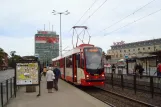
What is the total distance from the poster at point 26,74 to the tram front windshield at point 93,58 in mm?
5934

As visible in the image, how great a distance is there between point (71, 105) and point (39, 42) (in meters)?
111

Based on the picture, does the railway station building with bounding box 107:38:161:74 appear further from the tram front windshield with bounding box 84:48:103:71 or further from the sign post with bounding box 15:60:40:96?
the sign post with bounding box 15:60:40:96

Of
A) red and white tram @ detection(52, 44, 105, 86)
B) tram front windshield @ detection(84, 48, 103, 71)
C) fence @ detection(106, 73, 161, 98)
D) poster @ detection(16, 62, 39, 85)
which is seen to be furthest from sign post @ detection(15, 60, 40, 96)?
fence @ detection(106, 73, 161, 98)

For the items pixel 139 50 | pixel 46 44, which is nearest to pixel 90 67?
pixel 139 50

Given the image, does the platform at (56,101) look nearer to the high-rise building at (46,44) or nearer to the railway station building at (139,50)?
the railway station building at (139,50)

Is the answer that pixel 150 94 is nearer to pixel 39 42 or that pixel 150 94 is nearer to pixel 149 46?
pixel 149 46

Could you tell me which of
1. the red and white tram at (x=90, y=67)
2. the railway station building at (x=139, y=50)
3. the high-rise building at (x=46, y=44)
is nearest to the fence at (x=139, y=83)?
the red and white tram at (x=90, y=67)

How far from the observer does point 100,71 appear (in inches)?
894

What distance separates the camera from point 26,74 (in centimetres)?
1723

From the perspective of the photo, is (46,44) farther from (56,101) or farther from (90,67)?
(56,101)

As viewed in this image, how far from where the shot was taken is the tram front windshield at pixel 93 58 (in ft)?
74.0

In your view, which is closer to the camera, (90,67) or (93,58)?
(90,67)

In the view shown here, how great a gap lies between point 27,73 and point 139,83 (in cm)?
757

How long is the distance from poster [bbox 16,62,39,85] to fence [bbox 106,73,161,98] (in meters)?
6.68
